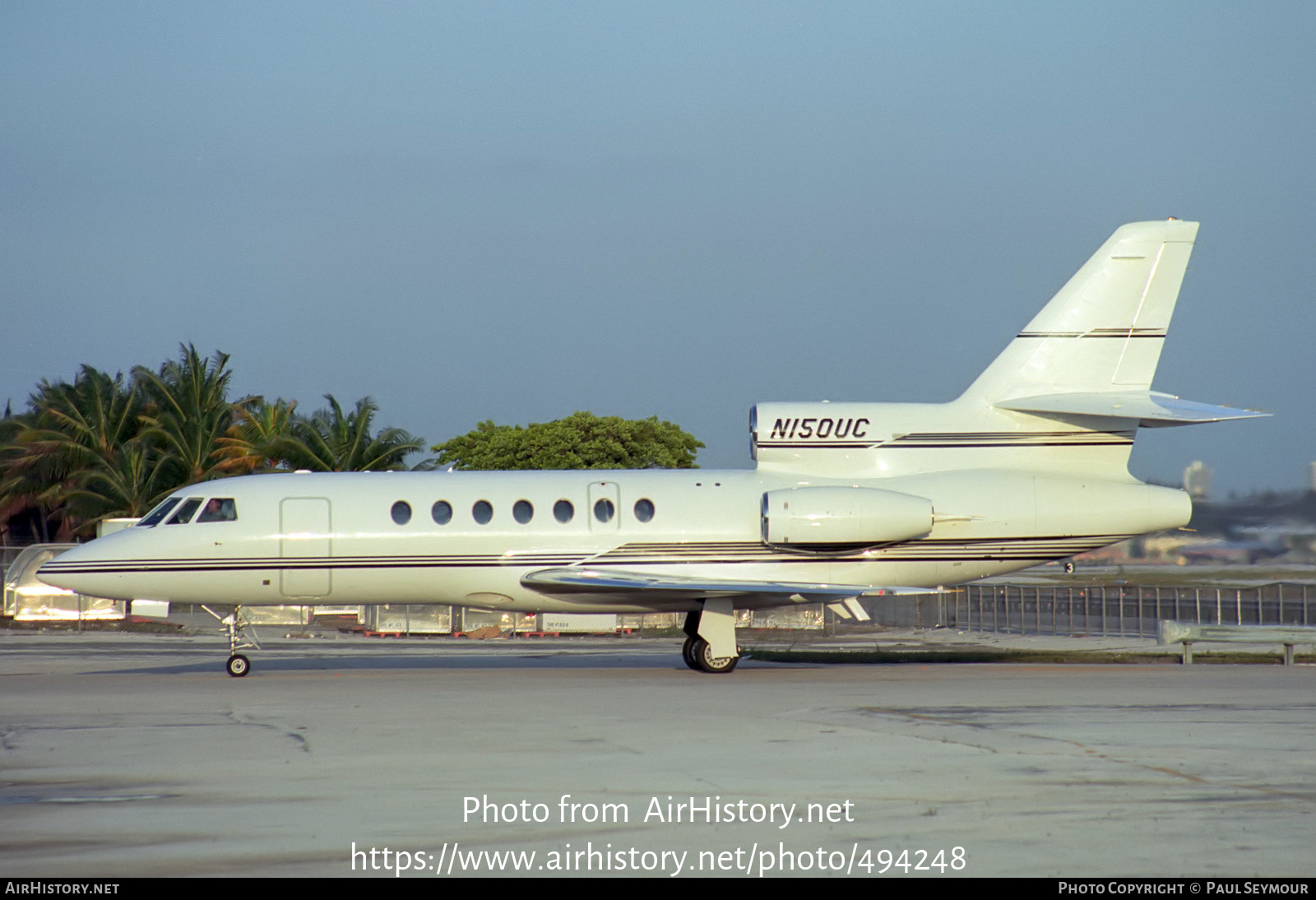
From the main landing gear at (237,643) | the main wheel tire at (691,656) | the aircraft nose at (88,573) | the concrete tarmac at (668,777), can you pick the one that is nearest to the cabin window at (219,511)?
the main landing gear at (237,643)

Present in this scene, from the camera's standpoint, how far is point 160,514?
20594 mm

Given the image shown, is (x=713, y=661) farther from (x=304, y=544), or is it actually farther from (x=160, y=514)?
(x=160, y=514)

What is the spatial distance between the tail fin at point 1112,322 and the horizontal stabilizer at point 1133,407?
0.19 m

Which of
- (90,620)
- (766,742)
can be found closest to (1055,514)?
(766,742)

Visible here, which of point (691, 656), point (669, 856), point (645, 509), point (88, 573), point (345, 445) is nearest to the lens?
point (669, 856)

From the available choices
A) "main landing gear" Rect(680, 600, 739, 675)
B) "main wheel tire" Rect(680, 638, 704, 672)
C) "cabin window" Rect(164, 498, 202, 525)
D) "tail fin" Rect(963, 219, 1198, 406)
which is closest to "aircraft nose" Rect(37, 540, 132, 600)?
"cabin window" Rect(164, 498, 202, 525)

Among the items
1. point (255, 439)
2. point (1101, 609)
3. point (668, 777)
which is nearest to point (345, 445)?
point (255, 439)

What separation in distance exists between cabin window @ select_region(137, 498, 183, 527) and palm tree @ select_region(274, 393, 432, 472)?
→ 25759 mm

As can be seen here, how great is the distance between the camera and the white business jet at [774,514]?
66.1 ft

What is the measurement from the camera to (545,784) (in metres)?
9.73

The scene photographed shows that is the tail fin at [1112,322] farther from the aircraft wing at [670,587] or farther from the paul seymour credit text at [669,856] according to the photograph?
the paul seymour credit text at [669,856]

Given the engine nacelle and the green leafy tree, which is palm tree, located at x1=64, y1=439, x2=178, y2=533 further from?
the engine nacelle

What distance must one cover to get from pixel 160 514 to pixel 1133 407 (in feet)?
49.2

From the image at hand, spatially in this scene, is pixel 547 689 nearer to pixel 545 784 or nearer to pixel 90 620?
pixel 545 784
